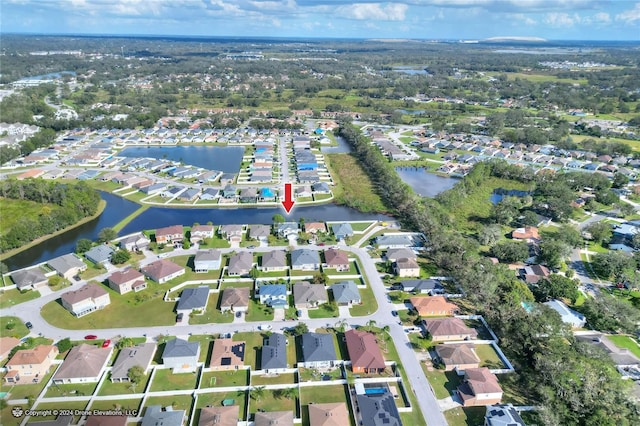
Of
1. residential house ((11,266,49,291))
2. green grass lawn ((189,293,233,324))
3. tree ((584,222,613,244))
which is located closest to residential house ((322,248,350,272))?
green grass lawn ((189,293,233,324))

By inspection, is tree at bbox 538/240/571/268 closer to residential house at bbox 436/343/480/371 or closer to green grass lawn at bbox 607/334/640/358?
green grass lawn at bbox 607/334/640/358

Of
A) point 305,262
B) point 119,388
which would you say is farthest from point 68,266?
point 305,262

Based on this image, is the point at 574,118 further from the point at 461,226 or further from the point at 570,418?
the point at 570,418

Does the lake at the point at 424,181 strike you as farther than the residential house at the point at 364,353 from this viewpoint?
Yes

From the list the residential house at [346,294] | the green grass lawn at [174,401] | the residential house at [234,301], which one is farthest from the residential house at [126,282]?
the residential house at [346,294]

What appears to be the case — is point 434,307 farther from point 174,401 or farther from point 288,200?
point 288,200

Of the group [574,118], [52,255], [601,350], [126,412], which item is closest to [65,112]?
[52,255]

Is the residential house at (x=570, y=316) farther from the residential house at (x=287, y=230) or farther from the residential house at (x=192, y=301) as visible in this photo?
the residential house at (x=192, y=301)
